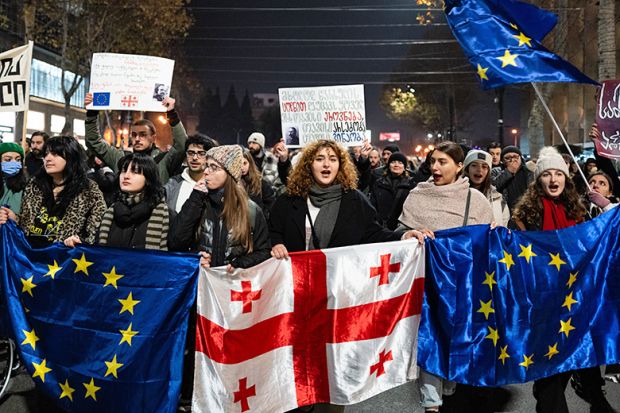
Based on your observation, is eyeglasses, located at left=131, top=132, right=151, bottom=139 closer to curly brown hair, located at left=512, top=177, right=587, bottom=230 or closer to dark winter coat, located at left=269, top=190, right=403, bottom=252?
dark winter coat, located at left=269, top=190, right=403, bottom=252

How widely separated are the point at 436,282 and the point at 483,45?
205 centimetres

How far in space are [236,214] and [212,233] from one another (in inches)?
7.8

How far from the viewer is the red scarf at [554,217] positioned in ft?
15.7

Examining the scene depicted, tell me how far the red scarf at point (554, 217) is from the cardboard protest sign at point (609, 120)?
1.82 m

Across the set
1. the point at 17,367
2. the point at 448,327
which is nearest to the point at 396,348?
the point at 448,327

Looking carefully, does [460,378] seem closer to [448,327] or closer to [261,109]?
[448,327]

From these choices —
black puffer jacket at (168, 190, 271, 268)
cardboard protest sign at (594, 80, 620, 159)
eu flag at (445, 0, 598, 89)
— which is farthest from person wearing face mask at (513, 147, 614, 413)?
black puffer jacket at (168, 190, 271, 268)

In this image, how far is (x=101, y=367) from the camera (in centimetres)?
388

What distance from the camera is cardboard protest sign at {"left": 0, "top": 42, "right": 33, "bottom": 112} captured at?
7.29 meters

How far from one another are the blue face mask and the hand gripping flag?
3.76m

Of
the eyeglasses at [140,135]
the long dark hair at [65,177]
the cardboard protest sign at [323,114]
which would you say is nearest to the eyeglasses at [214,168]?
the long dark hair at [65,177]

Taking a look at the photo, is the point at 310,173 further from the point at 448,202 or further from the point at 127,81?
the point at 127,81

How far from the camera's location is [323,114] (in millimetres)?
9250

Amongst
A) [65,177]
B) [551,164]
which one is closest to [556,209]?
[551,164]
